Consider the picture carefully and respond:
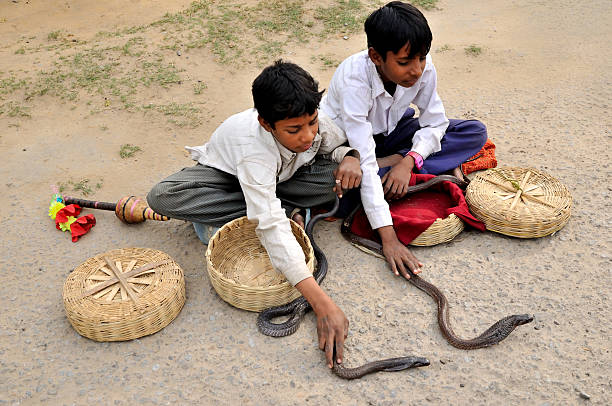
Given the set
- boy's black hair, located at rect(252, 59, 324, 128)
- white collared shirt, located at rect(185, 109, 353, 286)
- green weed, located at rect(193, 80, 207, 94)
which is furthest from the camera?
green weed, located at rect(193, 80, 207, 94)

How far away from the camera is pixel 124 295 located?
2828 millimetres

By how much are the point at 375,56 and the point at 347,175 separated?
0.73m

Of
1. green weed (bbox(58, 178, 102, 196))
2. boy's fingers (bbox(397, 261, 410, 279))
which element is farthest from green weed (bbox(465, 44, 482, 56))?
green weed (bbox(58, 178, 102, 196))

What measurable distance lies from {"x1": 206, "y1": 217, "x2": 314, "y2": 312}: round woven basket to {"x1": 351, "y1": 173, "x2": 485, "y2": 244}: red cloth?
482 millimetres

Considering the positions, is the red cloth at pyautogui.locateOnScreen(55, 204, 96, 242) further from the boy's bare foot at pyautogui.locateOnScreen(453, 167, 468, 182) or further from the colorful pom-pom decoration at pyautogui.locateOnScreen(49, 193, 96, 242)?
the boy's bare foot at pyautogui.locateOnScreen(453, 167, 468, 182)

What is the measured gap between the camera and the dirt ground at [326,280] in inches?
99.7

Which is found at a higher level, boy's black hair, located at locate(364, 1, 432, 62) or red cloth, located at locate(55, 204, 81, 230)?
boy's black hair, located at locate(364, 1, 432, 62)

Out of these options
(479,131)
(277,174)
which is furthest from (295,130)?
(479,131)

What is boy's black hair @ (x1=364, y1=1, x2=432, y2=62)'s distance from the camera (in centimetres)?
287

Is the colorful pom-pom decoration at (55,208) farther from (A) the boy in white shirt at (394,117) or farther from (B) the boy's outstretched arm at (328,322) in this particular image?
(B) the boy's outstretched arm at (328,322)

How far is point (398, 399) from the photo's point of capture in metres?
2.44

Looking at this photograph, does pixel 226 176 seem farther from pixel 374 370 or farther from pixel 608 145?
pixel 608 145

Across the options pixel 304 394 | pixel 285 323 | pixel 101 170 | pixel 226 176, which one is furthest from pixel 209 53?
pixel 304 394

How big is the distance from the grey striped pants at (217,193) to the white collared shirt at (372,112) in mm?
263
